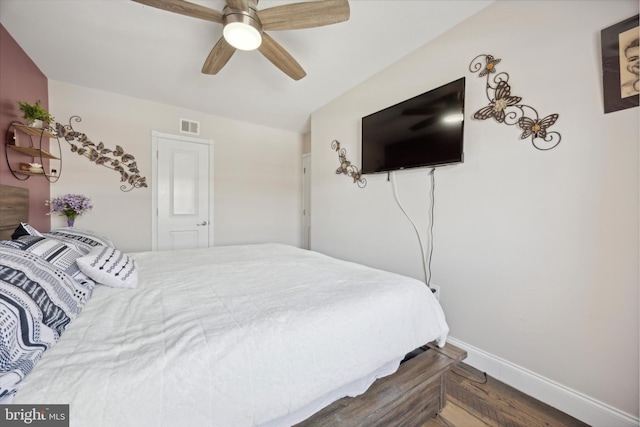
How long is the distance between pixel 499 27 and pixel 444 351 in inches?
85.2

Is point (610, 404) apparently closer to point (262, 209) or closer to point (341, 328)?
point (341, 328)

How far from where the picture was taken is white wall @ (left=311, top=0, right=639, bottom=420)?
125 cm

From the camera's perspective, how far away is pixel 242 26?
148 cm

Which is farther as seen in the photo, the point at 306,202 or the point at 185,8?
the point at 306,202

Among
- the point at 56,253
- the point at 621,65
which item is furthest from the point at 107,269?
the point at 621,65

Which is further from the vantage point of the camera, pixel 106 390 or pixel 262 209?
pixel 262 209

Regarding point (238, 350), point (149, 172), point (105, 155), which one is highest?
point (105, 155)

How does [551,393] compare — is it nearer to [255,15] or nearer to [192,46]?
[255,15]

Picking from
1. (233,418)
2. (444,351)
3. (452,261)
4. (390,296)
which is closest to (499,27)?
(452,261)

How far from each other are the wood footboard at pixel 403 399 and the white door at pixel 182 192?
10.1 feet

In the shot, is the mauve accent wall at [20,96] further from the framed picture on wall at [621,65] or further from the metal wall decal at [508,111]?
the framed picture on wall at [621,65]

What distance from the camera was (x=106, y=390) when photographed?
63 centimetres

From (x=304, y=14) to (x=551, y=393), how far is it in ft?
8.86

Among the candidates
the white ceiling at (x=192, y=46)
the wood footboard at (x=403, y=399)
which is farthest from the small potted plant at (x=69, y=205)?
the wood footboard at (x=403, y=399)
